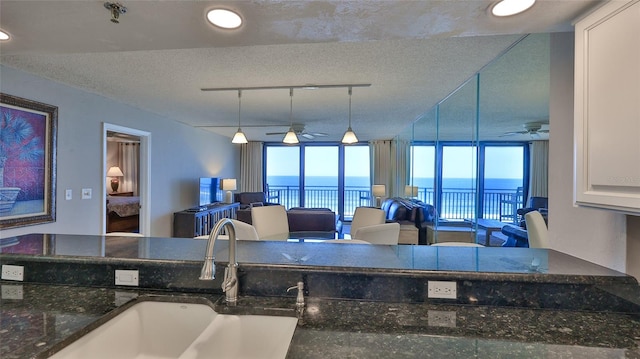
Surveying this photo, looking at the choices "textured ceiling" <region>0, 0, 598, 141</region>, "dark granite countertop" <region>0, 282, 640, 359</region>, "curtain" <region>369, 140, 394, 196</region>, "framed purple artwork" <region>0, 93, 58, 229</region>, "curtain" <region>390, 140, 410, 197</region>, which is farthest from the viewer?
"curtain" <region>369, 140, 394, 196</region>

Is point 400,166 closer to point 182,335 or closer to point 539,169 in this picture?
point 539,169

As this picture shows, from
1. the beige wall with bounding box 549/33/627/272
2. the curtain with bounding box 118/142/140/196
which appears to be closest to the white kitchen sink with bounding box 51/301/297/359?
the beige wall with bounding box 549/33/627/272

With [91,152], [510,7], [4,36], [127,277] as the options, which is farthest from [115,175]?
[510,7]

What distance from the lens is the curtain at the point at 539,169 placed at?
2.80 meters

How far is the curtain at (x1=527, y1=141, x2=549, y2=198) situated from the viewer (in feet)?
9.19

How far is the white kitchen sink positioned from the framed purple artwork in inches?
96.5

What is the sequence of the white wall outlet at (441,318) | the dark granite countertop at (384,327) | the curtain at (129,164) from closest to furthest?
the dark granite countertop at (384,327), the white wall outlet at (441,318), the curtain at (129,164)

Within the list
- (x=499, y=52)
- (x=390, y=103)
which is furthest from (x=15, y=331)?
(x=390, y=103)

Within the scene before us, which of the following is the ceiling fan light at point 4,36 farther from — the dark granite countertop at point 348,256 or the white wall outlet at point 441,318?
the white wall outlet at point 441,318

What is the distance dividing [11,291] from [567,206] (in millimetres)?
2786

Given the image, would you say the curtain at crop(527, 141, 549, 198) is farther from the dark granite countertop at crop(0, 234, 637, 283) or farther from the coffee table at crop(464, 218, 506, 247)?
the dark granite countertop at crop(0, 234, 637, 283)

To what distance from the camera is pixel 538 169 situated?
3.07 m

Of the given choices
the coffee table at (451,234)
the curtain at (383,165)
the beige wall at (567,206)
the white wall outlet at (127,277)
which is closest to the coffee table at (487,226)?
the coffee table at (451,234)

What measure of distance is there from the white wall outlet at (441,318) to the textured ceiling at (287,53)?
1.30m
